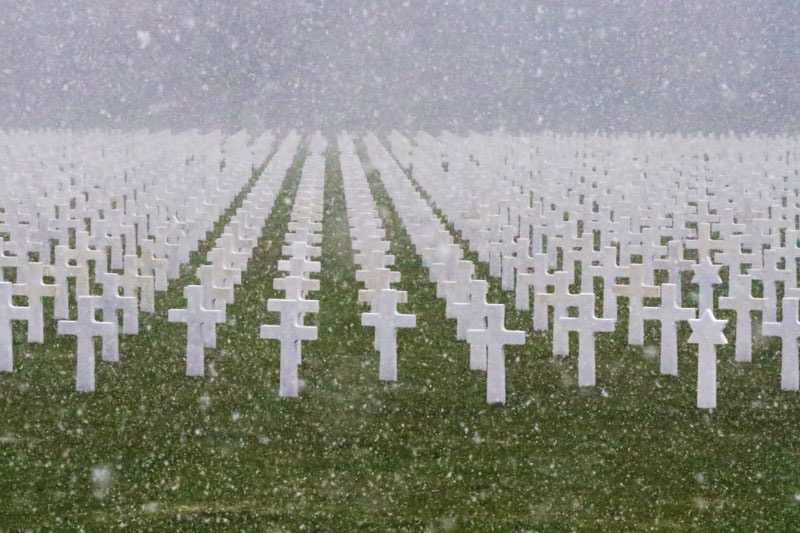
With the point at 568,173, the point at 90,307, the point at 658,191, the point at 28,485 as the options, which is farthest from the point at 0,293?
the point at 568,173

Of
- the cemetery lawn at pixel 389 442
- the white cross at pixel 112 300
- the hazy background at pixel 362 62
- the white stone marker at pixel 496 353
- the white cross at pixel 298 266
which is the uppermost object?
the hazy background at pixel 362 62

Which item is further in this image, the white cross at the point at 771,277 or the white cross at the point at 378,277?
the white cross at the point at 771,277

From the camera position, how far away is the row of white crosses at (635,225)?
308 inches

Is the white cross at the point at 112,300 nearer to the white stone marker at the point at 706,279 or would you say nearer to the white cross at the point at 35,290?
the white cross at the point at 35,290

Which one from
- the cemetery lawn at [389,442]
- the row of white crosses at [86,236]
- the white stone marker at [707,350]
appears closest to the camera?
the cemetery lawn at [389,442]

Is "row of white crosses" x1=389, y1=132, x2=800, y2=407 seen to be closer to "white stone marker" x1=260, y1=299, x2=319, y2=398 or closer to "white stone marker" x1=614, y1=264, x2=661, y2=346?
"white stone marker" x1=614, y1=264, x2=661, y2=346

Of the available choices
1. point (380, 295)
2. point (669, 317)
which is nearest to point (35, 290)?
point (380, 295)

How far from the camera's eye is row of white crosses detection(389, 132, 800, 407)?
7.83 m

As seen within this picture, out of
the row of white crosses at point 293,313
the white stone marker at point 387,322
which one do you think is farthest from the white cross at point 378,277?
the white stone marker at point 387,322

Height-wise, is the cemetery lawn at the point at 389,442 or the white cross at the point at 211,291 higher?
the white cross at the point at 211,291

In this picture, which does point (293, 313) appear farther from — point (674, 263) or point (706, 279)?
point (674, 263)

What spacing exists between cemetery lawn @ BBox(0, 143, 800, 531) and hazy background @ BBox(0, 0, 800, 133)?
136 feet

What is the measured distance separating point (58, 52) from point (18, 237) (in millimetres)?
42306

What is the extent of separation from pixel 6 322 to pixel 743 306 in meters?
4.28
